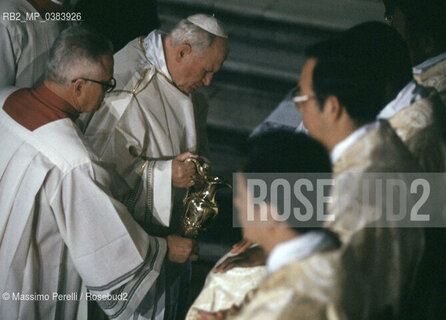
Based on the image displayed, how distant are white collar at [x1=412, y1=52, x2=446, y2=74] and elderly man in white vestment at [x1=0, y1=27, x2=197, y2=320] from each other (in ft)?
3.34

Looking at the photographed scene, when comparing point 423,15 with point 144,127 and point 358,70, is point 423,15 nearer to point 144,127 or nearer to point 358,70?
point 358,70

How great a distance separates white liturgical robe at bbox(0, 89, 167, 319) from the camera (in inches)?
67.3

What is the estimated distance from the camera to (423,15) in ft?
5.75

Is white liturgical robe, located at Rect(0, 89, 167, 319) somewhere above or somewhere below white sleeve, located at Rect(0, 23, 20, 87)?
below

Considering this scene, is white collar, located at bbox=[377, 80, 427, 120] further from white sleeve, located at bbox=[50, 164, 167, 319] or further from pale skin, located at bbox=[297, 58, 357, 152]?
white sleeve, located at bbox=[50, 164, 167, 319]

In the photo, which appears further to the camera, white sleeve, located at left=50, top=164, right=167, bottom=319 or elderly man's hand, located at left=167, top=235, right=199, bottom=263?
elderly man's hand, located at left=167, top=235, right=199, bottom=263

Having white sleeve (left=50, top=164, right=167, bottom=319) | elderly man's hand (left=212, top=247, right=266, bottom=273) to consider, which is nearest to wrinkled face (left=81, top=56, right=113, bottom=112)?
white sleeve (left=50, top=164, right=167, bottom=319)

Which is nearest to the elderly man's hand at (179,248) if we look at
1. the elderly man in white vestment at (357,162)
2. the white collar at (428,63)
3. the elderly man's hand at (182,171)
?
the elderly man's hand at (182,171)

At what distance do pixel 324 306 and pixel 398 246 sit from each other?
0.26 metres

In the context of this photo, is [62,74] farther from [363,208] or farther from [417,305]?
[417,305]

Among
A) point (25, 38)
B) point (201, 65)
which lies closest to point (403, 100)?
point (201, 65)

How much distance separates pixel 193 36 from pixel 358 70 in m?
0.96

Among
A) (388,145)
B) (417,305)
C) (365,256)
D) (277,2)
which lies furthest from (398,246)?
(277,2)

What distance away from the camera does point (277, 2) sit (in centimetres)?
266
